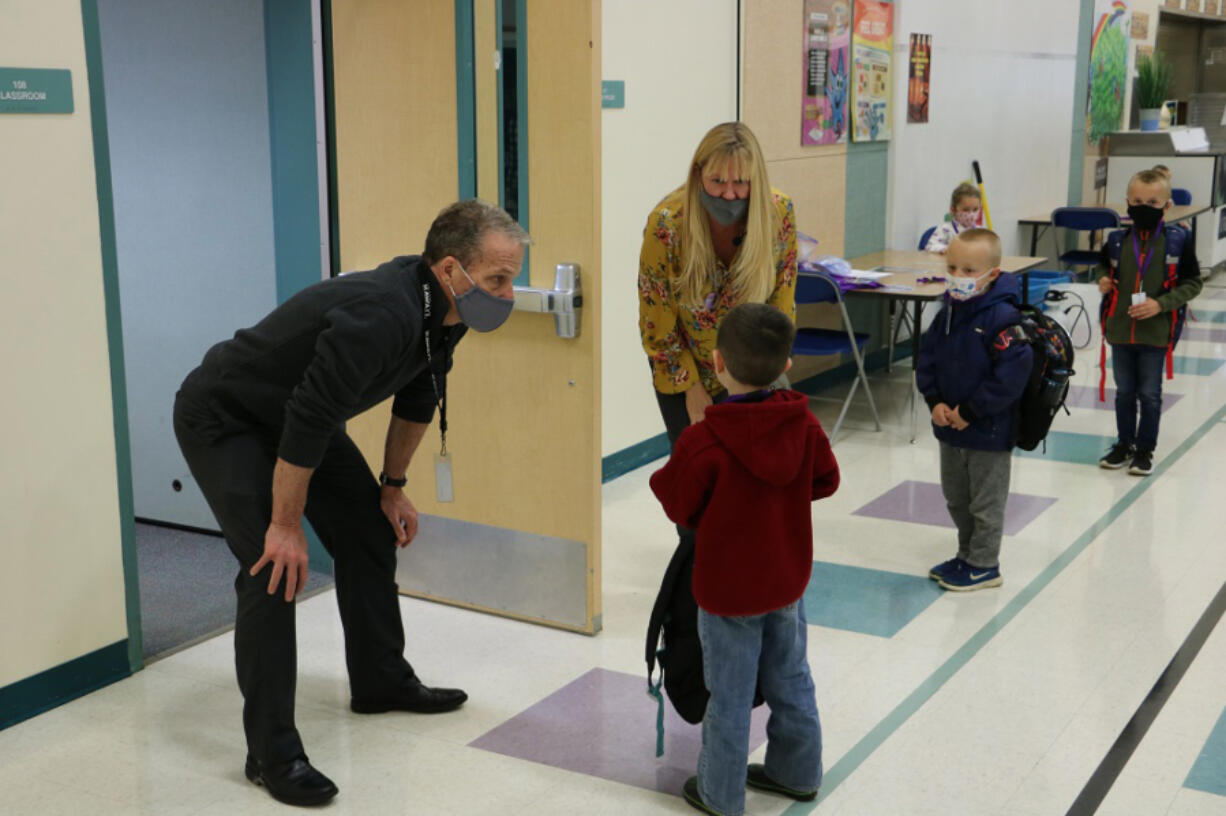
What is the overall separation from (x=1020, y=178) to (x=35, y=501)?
28.9 ft

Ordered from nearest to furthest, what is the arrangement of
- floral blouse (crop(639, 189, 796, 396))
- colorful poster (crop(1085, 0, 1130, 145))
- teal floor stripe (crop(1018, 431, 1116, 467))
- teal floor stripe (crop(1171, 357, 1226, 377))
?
floral blouse (crop(639, 189, 796, 396))
teal floor stripe (crop(1018, 431, 1116, 467))
teal floor stripe (crop(1171, 357, 1226, 377))
colorful poster (crop(1085, 0, 1130, 145))

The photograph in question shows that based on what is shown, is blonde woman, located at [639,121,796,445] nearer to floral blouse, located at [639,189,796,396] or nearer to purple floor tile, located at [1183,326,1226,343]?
floral blouse, located at [639,189,796,396]

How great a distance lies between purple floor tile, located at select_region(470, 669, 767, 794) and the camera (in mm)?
3240

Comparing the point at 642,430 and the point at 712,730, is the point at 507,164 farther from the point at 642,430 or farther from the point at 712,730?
the point at 642,430

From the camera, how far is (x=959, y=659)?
154 inches

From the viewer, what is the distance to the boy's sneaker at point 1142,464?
594cm

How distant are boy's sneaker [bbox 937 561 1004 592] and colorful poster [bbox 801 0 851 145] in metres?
3.27

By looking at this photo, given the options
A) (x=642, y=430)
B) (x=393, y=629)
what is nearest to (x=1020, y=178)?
(x=642, y=430)

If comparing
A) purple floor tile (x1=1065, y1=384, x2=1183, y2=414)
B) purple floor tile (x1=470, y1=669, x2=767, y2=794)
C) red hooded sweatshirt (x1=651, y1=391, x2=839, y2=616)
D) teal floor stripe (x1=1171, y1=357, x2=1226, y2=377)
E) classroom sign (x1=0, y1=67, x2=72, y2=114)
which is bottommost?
purple floor tile (x1=470, y1=669, x2=767, y2=794)

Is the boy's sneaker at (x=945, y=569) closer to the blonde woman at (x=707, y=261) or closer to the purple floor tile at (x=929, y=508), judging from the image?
the purple floor tile at (x=929, y=508)

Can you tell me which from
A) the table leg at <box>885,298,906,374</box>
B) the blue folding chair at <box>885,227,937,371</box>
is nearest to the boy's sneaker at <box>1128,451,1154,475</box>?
the blue folding chair at <box>885,227,937,371</box>

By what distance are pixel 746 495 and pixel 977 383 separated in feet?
5.76

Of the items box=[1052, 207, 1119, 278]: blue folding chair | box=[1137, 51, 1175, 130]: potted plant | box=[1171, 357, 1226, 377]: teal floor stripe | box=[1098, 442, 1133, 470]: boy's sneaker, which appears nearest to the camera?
box=[1098, 442, 1133, 470]: boy's sneaker

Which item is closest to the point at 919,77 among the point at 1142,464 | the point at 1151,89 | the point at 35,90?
the point at 1142,464
